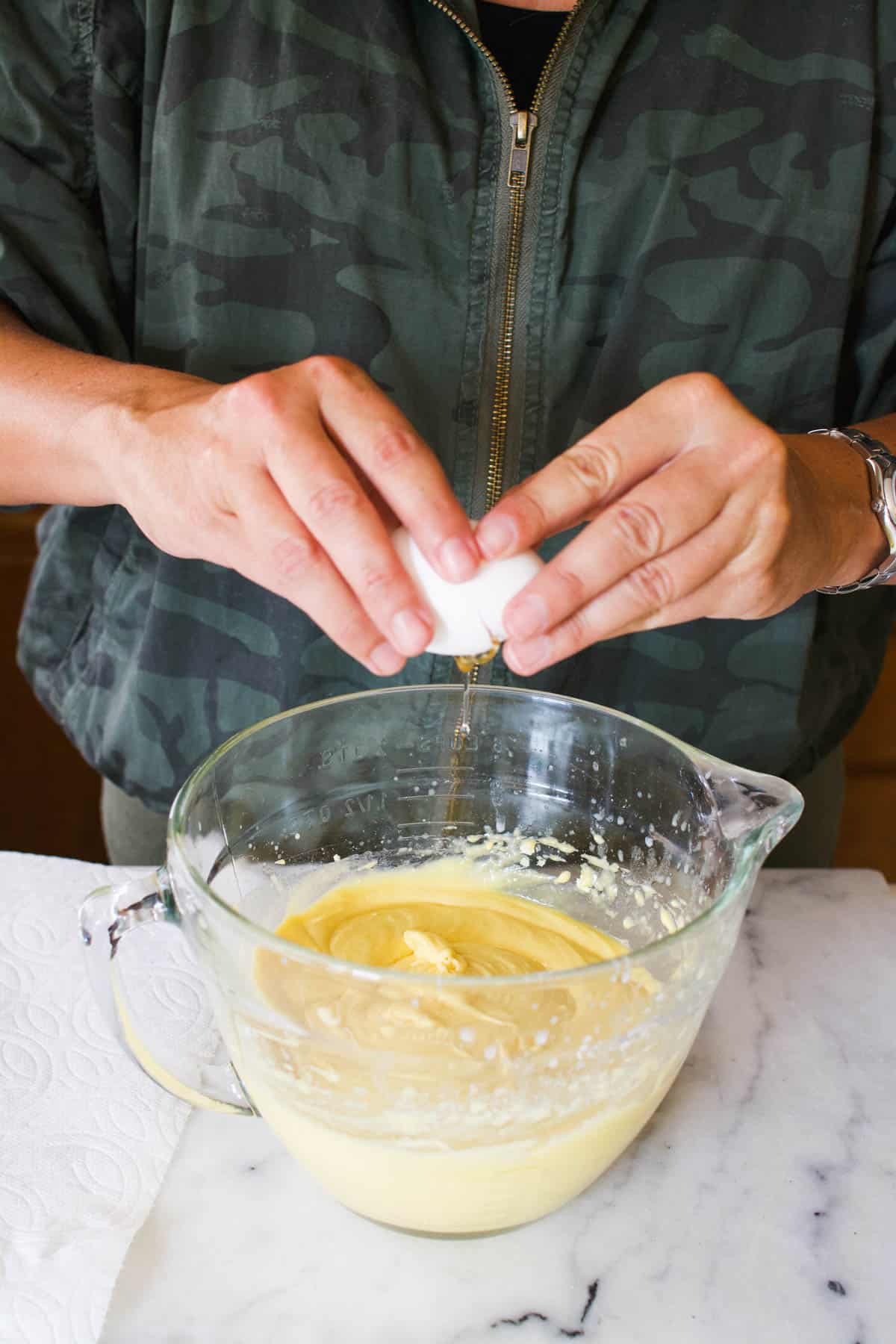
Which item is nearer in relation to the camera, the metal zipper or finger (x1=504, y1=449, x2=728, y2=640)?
finger (x1=504, y1=449, x2=728, y2=640)

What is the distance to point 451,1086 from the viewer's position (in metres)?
0.63

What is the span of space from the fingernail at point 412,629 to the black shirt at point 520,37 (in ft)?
2.08

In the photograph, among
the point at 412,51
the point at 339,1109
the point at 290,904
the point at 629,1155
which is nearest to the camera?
the point at 339,1109

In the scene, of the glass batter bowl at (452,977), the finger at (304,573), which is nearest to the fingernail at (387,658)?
the finger at (304,573)

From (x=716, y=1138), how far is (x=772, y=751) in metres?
0.56

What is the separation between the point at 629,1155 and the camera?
31.4 inches

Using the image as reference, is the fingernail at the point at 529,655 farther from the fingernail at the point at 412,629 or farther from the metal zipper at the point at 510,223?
the metal zipper at the point at 510,223

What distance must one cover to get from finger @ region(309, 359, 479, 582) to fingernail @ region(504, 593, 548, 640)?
35mm

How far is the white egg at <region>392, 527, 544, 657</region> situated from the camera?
0.77 meters

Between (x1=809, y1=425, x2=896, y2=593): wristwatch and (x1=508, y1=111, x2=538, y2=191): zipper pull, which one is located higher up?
(x1=508, y1=111, x2=538, y2=191): zipper pull

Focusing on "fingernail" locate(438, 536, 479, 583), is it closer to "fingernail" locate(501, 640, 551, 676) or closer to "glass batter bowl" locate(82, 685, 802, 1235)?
"fingernail" locate(501, 640, 551, 676)

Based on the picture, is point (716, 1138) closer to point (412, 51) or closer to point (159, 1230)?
point (159, 1230)

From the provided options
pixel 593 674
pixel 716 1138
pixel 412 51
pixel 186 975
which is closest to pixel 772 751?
pixel 593 674

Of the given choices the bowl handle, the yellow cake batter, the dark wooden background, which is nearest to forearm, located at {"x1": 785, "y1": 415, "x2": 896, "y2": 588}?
the yellow cake batter
